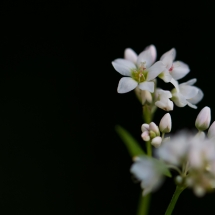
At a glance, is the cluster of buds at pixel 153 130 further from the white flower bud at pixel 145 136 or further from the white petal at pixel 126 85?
the white petal at pixel 126 85

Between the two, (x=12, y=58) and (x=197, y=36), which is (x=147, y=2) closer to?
(x=197, y=36)

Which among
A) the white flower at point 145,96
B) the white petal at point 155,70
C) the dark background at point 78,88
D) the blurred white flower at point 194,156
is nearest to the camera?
the blurred white flower at point 194,156

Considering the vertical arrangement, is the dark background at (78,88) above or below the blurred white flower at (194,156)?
above

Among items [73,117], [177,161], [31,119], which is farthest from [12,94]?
[177,161]

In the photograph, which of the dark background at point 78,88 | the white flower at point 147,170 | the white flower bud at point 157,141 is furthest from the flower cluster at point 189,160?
the dark background at point 78,88

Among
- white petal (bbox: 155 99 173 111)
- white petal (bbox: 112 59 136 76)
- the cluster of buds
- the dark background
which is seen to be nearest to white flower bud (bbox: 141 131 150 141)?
the cluster of buds

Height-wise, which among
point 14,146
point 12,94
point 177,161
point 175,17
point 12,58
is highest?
point 175,17
